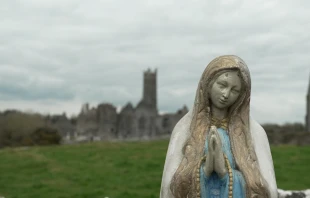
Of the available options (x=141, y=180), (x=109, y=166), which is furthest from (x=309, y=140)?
(x=141, y=180)

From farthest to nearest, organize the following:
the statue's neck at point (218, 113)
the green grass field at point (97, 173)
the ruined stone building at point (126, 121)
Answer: the ruined stone building at point (126, 121)
the green grass field at point (97, 173)
the statue's neck at point (218, 113)

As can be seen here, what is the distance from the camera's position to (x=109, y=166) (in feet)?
73.6

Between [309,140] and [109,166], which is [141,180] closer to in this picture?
[109,166]

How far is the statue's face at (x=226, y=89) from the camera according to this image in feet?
18.7

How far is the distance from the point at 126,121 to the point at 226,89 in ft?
202

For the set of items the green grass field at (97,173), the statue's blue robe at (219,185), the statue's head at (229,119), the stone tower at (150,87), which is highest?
the stone tower at (150,87)

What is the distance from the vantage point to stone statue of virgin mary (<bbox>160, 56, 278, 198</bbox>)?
559 cm

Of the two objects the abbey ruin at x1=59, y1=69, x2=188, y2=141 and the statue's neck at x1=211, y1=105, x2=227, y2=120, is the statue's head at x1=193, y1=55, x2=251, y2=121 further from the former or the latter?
the abbey ruin at x1=59, y1=69, x2=188, y2=141

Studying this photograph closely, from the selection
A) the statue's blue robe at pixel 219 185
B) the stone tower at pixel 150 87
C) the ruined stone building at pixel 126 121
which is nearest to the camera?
the statue's blue robe at pixel 219 185

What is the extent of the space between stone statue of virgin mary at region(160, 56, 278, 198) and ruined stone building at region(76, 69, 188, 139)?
5769 cm

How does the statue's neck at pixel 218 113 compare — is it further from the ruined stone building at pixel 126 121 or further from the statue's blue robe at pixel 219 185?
the ruined stone building at pixel 126 121

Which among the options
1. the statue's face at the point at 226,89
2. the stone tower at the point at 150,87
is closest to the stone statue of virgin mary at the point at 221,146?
the statue's face at the point at 226,89

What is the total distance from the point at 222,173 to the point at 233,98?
81 centimetres

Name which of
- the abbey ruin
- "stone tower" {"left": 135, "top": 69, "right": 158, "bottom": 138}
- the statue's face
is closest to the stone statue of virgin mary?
the statue's face
